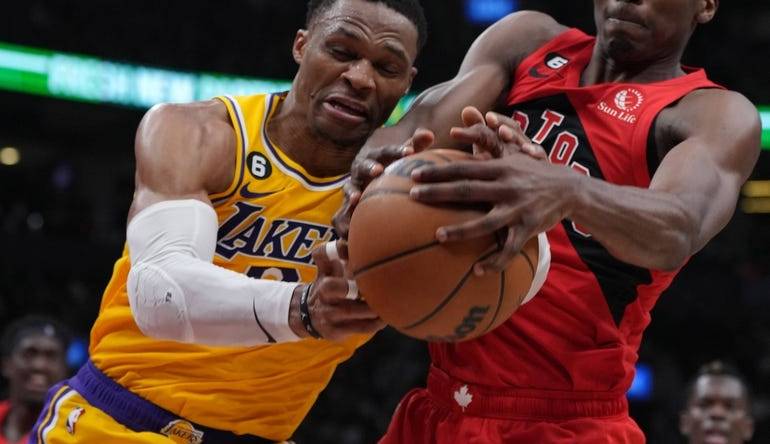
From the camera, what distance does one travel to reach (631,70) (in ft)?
11.7

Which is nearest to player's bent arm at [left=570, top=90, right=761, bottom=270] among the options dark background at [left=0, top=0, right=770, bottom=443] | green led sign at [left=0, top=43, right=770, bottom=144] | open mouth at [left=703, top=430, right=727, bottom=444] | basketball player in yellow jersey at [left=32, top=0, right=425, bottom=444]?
basketball player in yellow jersey at [left=32, top=0, right=425, bottom=444]

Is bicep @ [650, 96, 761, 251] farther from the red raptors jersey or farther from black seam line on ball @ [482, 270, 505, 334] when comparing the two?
black seam line on ball @ [482, 270, 505, 334]

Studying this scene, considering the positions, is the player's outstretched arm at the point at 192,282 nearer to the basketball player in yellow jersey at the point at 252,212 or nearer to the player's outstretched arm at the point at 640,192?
the basketball player in yellow jersey at the point at 252,212

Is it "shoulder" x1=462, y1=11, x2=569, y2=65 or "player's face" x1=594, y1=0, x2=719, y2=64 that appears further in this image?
"shoulder" x1=462, y1=11, x2=569, y2=65

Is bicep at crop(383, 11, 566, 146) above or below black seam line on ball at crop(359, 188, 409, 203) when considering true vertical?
below

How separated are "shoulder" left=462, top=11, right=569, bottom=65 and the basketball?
3.86ft

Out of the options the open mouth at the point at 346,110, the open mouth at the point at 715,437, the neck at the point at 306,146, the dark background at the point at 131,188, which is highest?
the open mouth at the point at 346,110

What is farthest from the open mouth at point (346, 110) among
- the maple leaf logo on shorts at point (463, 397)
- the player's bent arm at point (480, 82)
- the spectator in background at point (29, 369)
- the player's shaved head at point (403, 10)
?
the spectator in background at point (29, 369)

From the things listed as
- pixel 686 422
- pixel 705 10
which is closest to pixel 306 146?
pixel 705 10

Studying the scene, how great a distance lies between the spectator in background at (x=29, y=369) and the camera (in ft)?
21.1

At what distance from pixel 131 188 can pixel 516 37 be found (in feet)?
46.1

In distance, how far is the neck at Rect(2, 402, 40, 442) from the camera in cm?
639

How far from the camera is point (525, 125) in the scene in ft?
11.4

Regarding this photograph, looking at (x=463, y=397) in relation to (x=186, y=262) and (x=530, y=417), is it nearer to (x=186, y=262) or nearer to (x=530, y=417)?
(x=530, y=417)
